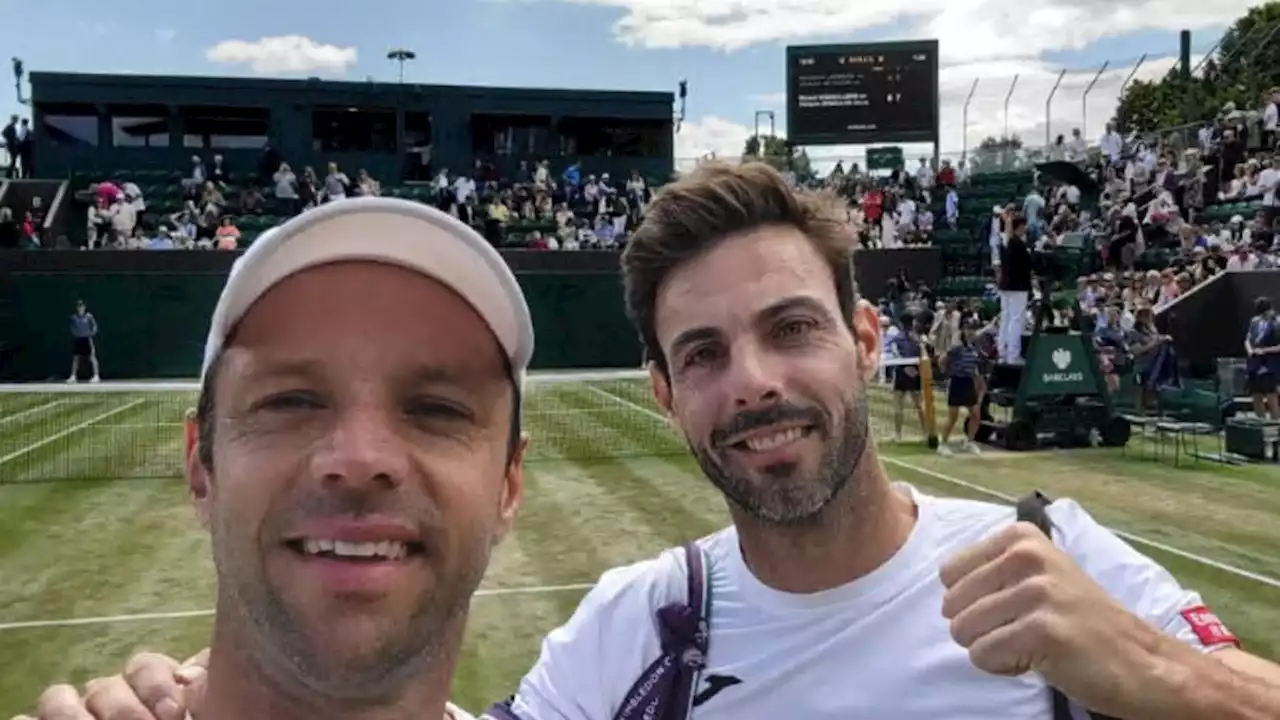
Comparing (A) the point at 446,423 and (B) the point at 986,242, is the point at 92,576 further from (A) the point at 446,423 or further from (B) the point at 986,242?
(B) the point at 986,242

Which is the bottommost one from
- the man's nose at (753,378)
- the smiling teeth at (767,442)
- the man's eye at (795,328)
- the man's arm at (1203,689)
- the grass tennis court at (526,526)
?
the grass tennis court at (526,526)

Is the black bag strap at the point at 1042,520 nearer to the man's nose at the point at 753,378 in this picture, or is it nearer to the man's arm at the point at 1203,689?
the man's arm at the point at 1203,689

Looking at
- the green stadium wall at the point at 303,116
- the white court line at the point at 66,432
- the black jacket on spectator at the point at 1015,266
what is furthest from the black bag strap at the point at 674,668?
the green stadium wall at the point at 303,116

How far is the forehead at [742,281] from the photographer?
9.68ft

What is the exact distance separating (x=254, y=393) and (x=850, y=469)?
5.20 ft

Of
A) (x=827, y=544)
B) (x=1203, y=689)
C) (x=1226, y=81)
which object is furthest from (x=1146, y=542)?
(x=1226, y=81)

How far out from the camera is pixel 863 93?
1690 inches

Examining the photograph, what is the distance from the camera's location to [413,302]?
6.29 ft

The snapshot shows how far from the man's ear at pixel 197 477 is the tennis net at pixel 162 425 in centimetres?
1338

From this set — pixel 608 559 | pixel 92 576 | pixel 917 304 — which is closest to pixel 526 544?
pixel 608 559

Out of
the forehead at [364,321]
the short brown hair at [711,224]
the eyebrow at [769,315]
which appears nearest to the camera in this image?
the forehead at [364,321]

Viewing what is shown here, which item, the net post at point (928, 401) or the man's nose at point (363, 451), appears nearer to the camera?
the man's nose at point (363, 451)

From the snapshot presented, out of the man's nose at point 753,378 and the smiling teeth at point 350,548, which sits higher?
the man's nose at point 753,378

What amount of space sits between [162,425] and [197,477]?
20.4 meters
